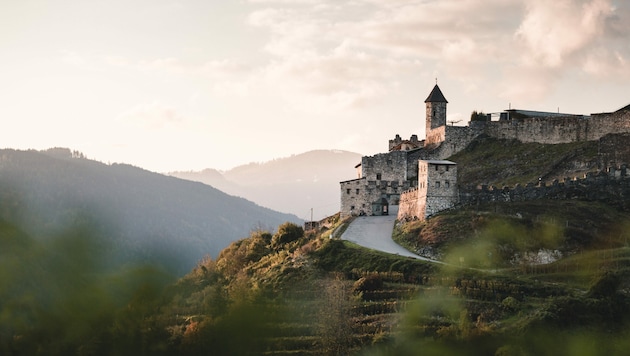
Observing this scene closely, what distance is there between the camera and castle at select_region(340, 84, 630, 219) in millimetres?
68875

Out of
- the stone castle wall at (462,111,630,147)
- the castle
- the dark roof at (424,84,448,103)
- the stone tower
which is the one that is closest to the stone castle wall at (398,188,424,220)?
the castle

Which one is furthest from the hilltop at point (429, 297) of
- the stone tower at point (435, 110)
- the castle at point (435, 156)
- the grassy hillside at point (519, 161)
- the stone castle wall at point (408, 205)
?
the stone tower at point (435, 110)

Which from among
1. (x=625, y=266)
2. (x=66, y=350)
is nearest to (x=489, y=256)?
(x=625, y=266)

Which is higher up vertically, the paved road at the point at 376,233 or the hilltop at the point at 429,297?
the paved road at the point at 376,233

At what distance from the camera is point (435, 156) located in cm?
9225

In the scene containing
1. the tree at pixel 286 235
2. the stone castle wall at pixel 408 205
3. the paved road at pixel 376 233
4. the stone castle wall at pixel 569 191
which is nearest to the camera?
the paved road at pixel 376 233

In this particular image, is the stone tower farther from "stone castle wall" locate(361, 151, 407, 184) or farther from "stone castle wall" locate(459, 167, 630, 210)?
"stone castle wall" locate(459, 167, 630, 210)

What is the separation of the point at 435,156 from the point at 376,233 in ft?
78.5

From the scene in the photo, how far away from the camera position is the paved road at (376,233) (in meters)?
64.8

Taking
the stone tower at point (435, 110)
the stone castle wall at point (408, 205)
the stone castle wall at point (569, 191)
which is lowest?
the stone castle wall at point (408, 205)

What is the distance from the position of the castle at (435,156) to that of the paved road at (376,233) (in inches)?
60.0

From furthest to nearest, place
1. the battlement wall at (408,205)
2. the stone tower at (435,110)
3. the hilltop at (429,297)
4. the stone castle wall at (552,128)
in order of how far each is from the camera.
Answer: the stone tower at (435,110) → the stone castle wall at (552,128) → the battlement wall at (408,205) → the hilltop at (429,297)

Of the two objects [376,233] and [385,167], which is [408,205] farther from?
[385,167]

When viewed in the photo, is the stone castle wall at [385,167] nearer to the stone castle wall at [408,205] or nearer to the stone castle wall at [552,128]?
the stone castle wall at [552,128]
